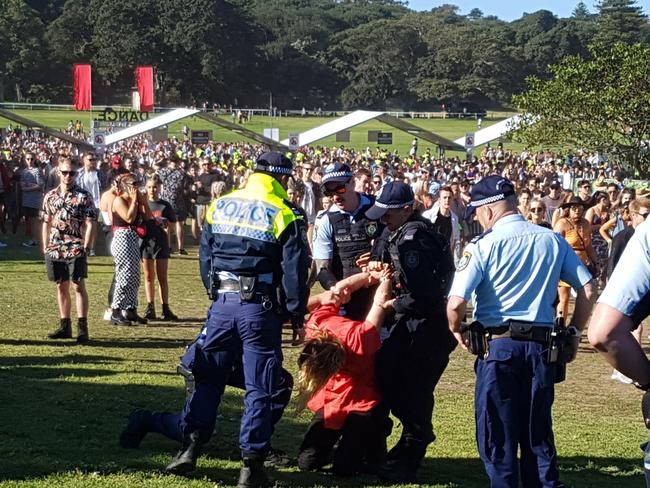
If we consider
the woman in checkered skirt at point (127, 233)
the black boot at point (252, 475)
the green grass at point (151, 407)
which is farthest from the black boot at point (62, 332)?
Answer: the black boot at point (252, 475)

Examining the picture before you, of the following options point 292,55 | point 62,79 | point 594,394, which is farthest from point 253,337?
point 292,55

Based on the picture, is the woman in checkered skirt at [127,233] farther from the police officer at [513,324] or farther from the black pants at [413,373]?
the police officer at [513,324]

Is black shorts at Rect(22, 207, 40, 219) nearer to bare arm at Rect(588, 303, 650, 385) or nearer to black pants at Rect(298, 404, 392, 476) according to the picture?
black pants at Rect(298, 404, 392, 476)

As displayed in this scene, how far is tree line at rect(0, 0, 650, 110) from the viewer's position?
105m

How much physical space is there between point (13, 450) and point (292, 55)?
388ft

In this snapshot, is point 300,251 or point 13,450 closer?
point 300,251

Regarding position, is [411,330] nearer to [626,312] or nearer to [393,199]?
[393,199]

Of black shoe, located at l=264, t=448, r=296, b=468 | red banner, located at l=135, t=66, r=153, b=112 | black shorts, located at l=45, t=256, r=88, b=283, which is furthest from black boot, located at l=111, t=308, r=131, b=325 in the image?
→ red banner, located at l=135, t=66, r=153, b=112

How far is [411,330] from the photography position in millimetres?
6645

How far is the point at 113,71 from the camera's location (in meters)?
106

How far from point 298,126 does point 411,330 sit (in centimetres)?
7470

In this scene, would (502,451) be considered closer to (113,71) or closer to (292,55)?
(113,71)

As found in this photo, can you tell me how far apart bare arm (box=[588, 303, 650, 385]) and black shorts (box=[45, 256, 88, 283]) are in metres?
7.73

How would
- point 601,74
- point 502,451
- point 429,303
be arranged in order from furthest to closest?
point 601,74, point 429,303, point 502,451
